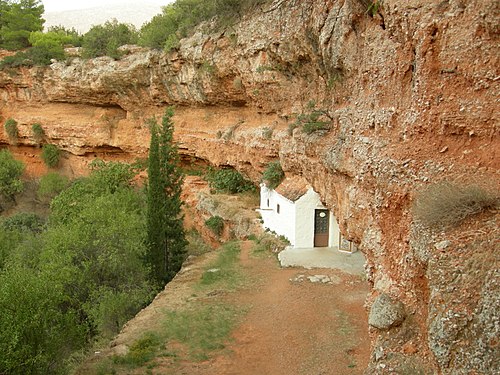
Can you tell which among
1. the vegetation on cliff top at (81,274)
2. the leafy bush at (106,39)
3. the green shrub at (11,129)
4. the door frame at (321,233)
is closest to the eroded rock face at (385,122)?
the door frame at (321,233)

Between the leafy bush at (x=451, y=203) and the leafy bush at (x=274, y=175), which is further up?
the leafy bush at (x=451, y=203)

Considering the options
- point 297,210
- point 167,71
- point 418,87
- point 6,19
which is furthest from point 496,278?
point 6,19

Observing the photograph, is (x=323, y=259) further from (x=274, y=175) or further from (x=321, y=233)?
(x=274, y=175)

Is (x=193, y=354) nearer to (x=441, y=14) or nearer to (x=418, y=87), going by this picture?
(x=418, y=87)

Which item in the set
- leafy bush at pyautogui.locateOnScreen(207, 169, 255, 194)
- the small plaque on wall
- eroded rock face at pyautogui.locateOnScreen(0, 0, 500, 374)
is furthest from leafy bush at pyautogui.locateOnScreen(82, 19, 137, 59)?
the small plaque on wall

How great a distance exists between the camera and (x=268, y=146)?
18000 mm

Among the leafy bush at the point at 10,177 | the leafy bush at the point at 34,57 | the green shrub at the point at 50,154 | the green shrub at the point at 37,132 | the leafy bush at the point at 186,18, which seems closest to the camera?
the leafy bush at the point at 186,18

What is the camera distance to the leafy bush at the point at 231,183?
69.5 ft

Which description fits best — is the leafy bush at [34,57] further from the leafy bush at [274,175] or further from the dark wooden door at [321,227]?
the dark wooden door at [321,227]

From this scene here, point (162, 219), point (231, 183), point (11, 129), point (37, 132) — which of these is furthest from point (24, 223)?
point (162, 219)

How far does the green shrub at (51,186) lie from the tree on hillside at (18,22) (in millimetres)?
9550

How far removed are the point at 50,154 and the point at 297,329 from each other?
23.3 m

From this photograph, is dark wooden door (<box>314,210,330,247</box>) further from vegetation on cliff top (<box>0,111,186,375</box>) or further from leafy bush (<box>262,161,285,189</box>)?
vegetation on cliff top (<box>0,111,186,375</box>)

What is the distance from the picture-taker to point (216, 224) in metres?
19.0
